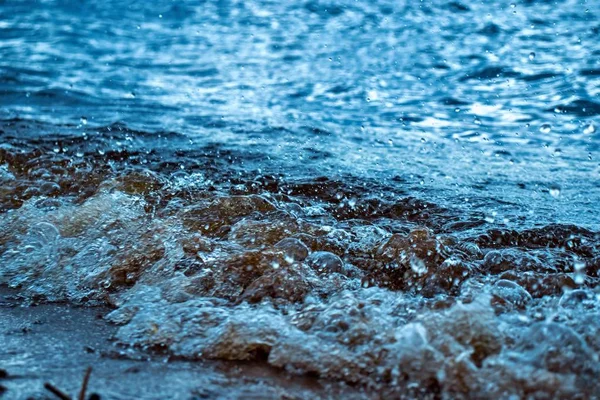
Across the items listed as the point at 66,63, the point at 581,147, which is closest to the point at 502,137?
the point at 581,147

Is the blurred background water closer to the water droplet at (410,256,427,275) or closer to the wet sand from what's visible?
the water droplet at (410,256,427,275)

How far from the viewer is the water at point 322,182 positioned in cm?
196

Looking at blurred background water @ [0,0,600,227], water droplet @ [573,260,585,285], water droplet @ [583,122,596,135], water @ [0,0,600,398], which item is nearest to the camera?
water @ [0,0,600,398]

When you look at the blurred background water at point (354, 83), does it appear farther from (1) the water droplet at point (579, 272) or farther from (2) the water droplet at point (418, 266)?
(2) the water droplet at point (418, 266)

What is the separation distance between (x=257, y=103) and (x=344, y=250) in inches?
98.2

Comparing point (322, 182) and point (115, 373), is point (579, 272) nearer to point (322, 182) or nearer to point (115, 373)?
point (322, 182)

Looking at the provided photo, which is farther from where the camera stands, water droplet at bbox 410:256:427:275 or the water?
water droplet at bbox 410:256:427:275

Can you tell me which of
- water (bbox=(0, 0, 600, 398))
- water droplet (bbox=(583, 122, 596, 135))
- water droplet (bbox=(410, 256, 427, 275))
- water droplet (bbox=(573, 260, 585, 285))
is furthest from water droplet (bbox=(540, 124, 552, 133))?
water droplet (bbox=(410, 256, 427, 275))

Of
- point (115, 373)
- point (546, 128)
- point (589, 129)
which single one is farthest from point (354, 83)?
point (115, 373)

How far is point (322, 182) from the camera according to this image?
360cm

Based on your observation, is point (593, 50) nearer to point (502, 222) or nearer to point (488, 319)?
point (502, 222)

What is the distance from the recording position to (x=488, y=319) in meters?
1.95

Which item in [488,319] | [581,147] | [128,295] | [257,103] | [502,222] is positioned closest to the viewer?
[488,319]

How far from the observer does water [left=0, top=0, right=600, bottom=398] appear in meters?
1.96
